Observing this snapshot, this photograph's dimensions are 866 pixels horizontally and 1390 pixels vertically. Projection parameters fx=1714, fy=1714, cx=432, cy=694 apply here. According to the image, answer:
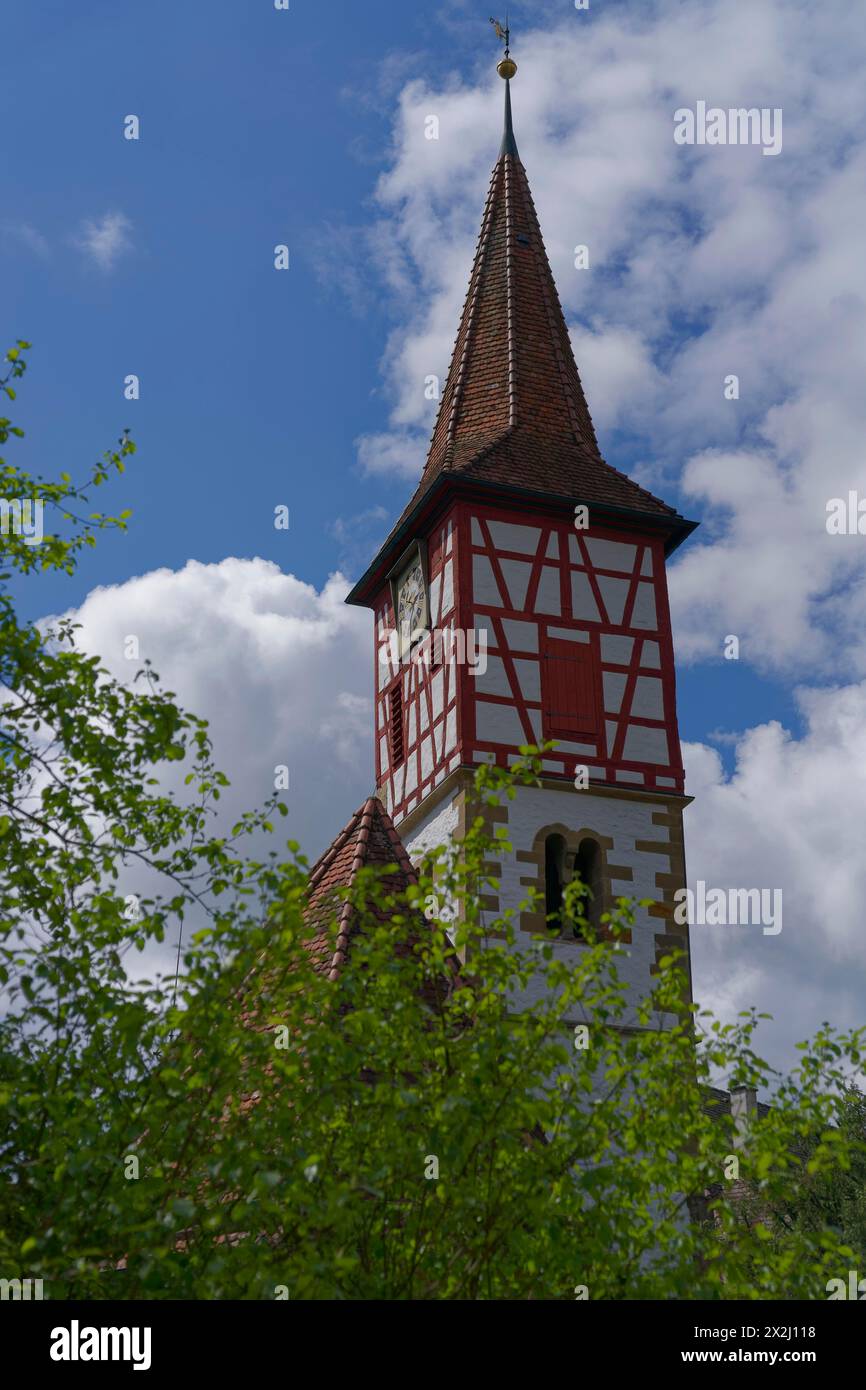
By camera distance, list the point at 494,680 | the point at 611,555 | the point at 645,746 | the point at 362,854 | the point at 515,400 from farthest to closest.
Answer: the point at 515,400
the point at 611,555
the point at 645,746
the point at 494,680
the point at 362,854

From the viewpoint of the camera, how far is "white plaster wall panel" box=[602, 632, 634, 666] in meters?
19.8

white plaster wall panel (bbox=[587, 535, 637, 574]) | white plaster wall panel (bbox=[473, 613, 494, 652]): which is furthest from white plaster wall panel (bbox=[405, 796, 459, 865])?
white plaster wall panel (bbox=[587, 535, 637, 574])

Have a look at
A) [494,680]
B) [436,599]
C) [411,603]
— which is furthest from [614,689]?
[411,603]

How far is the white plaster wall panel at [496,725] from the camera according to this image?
1867 cm

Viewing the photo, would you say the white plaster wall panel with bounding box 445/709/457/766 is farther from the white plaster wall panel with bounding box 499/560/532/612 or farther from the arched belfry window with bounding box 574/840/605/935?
the arched belfry window with bounding box 574/840/605/935

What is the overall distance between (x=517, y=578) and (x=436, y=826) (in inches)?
120

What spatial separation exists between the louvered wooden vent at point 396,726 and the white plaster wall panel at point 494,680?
228cm

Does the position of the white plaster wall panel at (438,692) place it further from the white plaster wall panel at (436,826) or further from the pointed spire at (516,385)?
the pointed spire at (516,385)

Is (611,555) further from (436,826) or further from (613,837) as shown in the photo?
(436,826)

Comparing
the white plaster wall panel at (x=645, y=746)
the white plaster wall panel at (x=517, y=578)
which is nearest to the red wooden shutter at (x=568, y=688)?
the white plaster wall panel at (x=645, y=746)

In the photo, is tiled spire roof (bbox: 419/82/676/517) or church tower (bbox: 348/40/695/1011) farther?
tiled spire roof (bbox: 419/82/676/517)

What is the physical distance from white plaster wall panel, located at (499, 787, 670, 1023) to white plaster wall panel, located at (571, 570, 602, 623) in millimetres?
2298

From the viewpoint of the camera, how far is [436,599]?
20.2 meters
